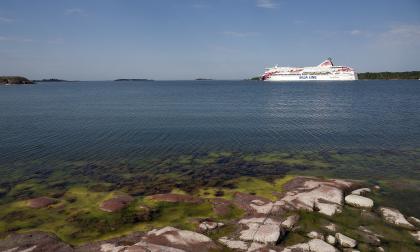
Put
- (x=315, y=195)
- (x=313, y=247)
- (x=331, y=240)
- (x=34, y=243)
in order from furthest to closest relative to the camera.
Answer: (x=315, y=195), (x=34, y=243), (x=331, y=240), (x=313, y=247)

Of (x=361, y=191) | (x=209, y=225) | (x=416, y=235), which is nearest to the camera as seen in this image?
(x=416, y=235)

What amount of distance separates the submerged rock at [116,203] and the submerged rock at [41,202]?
3305mm

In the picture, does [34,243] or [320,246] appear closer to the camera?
[320,246]

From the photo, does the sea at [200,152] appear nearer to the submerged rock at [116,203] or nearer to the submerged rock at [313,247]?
the submerged rock at [116,203]

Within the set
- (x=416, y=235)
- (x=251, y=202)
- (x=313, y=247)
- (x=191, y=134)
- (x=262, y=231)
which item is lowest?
(x=416, y=235)

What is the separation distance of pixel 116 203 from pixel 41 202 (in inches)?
185

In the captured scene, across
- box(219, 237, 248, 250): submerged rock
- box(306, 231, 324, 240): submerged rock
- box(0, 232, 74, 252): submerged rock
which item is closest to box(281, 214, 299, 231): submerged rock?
box(306, 231, 324, 240): submerged rock

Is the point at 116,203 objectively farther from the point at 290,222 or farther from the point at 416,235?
the point at 416,235

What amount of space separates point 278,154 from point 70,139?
24.0 m

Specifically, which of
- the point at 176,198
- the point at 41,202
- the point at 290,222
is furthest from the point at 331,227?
the point at 41,202

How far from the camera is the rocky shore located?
1391 centimetres

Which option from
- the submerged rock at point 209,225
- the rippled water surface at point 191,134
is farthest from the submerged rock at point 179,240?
the rippled water surface at point 191,134

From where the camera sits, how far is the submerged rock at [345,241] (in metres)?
13.9

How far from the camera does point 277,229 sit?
14.9 m
